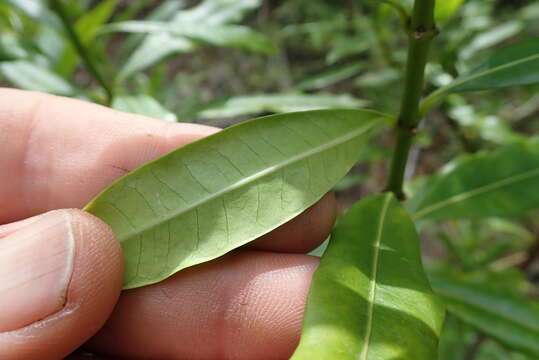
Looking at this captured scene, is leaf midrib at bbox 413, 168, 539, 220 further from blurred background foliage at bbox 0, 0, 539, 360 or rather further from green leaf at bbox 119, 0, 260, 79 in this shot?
green leaf at bbox 119, 0, 260, 79

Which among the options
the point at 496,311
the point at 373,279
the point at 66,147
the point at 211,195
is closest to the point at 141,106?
the point at 66,147

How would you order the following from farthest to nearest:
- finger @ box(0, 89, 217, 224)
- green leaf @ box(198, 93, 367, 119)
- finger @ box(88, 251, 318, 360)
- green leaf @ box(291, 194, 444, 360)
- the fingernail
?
green leaf @ box(198, 93, 367, 119) < finger @ box(0, 89, 217, 224) < finger @ box(88, 251, 318, 360) < the fingernail < green leaf @ box(291, 194, 444, 360)

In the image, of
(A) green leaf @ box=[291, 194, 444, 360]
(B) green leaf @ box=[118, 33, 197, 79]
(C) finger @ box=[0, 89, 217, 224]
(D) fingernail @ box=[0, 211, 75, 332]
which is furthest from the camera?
(B) green leaf @ box=[118, 33, 197, 79]

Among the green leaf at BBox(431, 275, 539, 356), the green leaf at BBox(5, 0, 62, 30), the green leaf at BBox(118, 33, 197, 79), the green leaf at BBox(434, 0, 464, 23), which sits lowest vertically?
the green leaf at BBox(431, 275, 539, 356)

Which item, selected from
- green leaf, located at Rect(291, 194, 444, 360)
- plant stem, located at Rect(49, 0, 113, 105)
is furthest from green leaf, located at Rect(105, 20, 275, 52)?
green leaf, located at Rect(291, 194, 444, 360)

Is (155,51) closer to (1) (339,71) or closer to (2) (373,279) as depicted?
(1) (339,71)

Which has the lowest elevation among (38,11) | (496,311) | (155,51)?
(496,311)
